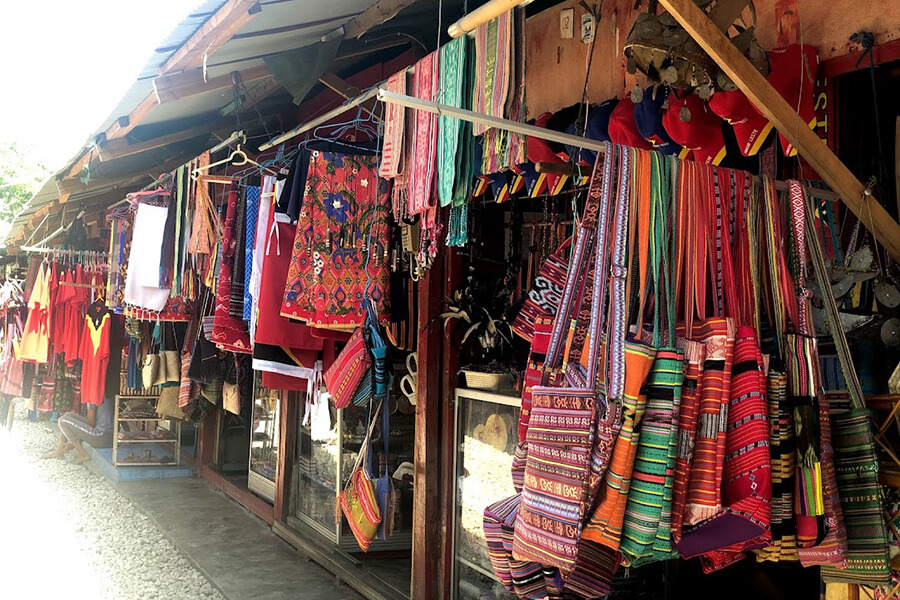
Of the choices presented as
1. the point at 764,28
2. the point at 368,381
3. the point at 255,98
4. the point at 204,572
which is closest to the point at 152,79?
the point at 255,98

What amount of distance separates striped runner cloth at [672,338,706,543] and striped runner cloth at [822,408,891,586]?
20.2 inches

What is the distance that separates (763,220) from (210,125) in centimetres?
558

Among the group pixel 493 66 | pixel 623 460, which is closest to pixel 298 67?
pixel 493 66

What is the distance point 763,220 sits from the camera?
2.29 metres

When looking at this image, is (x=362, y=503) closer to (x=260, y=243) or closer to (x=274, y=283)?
(x=274, y=283)

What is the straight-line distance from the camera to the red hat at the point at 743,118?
251 centimetres

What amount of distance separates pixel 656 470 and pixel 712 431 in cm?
19

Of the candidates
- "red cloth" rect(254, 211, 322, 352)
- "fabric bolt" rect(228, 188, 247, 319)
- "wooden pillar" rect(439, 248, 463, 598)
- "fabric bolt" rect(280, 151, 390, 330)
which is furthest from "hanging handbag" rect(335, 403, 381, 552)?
"fabric bolt" rect(280, 151, 390, 330)

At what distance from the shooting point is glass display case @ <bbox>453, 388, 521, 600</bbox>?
4.20 metres

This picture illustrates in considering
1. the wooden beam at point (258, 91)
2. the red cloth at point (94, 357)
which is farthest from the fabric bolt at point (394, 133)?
the red cloth at point (94, 357)

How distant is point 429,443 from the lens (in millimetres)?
4695

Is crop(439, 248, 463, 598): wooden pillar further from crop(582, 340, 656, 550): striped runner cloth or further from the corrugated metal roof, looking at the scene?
crop(582, 340, 656, 550): striped runner cloth

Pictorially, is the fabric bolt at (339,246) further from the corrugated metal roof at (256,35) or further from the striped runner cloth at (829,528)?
the striped runner cloth at (829,528)

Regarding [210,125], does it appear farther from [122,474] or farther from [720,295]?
[720,295]
